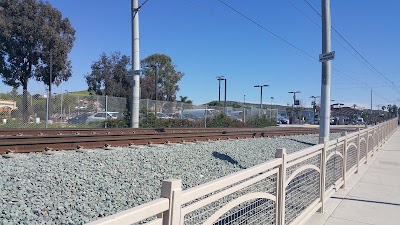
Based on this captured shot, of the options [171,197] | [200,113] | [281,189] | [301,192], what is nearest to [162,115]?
[200,113]

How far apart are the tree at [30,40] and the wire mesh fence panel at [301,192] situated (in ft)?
110

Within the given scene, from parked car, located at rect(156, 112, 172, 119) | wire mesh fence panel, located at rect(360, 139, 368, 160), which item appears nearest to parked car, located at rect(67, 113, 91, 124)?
parked car, located at rect(156, 112, 172, 119)

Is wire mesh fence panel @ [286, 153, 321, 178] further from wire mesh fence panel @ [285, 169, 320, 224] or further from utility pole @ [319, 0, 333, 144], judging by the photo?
utility pole @ [319, 0, 333, 144]

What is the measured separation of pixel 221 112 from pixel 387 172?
82.4 ft

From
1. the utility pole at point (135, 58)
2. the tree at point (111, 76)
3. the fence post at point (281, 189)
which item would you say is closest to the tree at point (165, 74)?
the tree at point (111, 76)

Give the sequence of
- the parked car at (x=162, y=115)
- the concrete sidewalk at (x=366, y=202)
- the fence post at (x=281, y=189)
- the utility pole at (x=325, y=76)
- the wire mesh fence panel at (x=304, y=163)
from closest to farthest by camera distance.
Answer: the fence post at (x=281, y=189), the wire mesh fence panel at (x=304, y=163), the concrete sidewalk at (x=366, y=202), the utility pole at (x=325, y=76), the parked car at (x=162, y=115)

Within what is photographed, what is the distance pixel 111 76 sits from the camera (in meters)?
57.9

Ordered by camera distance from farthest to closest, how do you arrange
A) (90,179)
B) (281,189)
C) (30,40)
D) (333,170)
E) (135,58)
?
1. (30,40)
2. (135,58)
3. (333,170)
4. (90,179)
5. (281,189)

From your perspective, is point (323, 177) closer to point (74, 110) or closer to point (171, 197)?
point (171, 197)

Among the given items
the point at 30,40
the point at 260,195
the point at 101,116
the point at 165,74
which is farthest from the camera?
the point at 165,74

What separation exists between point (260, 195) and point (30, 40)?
35665mm

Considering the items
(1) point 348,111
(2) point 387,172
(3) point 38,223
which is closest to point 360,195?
(2) point 387,172

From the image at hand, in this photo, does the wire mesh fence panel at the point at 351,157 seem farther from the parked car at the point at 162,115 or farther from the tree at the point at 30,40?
the tree at the point at 30,40

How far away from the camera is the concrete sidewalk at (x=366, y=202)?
571 centimetres
